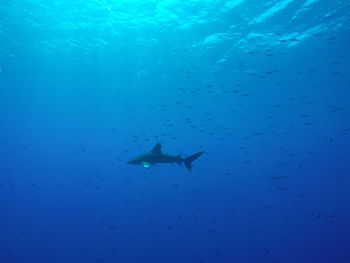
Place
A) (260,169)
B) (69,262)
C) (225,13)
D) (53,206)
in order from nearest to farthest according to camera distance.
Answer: (225,13)
(69,262)
(53,206)
(260,169)

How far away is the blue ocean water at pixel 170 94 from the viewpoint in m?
18.2

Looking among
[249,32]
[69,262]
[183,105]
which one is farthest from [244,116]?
Answer: [69,262]

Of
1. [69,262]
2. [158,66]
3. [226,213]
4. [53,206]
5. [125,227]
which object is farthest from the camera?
[226,213]

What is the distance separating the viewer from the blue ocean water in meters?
18.2

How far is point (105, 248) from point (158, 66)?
35877mm

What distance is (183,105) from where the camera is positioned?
3781 cm

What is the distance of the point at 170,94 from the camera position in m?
32.9

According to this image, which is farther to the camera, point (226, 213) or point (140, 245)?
point (226, 213)

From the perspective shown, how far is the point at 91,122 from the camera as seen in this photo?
150ft

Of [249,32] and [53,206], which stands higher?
[249,32]

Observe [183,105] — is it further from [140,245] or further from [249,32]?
[140,245]

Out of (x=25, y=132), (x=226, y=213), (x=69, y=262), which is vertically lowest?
(x=226, y=213)

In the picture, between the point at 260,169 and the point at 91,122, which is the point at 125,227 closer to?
the point at 91,122

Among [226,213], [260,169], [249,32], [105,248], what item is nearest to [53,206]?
[105,248]
